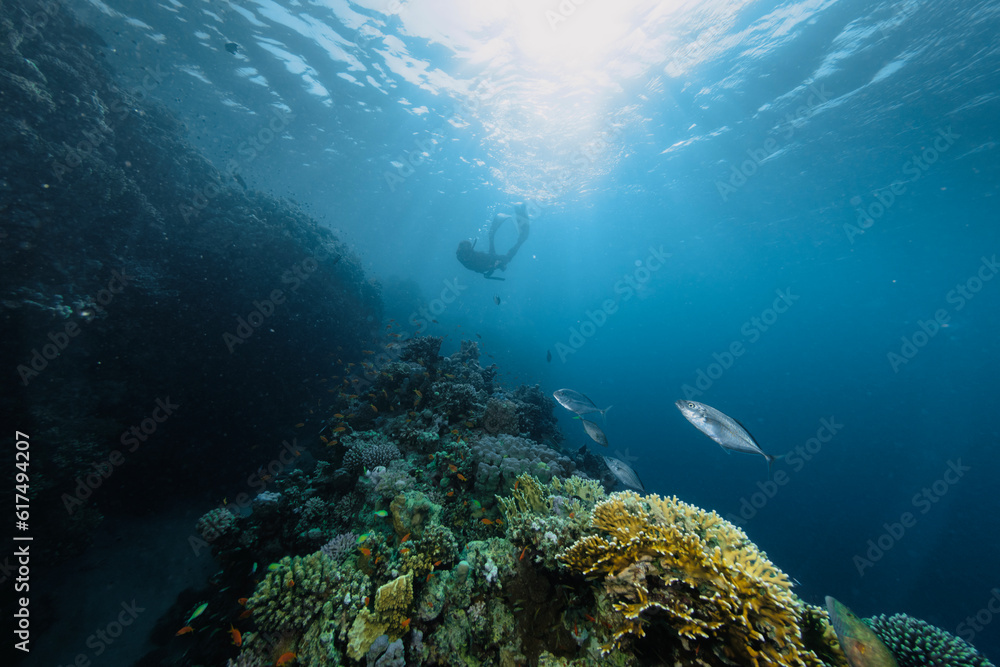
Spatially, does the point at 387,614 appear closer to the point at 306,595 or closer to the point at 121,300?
the point at 306,595

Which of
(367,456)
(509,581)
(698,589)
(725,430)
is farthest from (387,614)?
(725,430)

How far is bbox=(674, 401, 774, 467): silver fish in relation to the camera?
3959mm

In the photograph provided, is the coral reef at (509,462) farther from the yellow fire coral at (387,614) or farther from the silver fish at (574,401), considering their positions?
the yellow fire coral at (387,614)

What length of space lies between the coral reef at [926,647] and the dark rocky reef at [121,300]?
548 inches

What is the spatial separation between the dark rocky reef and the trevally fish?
43.7ft

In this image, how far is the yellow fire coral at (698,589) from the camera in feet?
6.21

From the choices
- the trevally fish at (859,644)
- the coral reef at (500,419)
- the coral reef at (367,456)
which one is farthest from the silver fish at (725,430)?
the coral reef at (367,456)

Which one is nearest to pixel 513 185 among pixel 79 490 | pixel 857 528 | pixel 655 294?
pixel 79 490

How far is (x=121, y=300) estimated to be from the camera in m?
9.22

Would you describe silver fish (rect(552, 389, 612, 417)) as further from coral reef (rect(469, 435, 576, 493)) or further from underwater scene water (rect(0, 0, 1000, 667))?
coral reef (rect(469, 435, 576, 493))

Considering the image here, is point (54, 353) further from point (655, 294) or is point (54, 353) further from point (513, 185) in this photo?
point (655, 294)

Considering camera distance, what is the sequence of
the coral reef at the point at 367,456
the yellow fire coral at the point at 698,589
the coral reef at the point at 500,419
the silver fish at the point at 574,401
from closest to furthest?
the yellow fire coral at the point at 698,589 → the coral reef at the point at 367,456 → the silver fish at the point at 574,401 → the coral reef at the point at 500,419

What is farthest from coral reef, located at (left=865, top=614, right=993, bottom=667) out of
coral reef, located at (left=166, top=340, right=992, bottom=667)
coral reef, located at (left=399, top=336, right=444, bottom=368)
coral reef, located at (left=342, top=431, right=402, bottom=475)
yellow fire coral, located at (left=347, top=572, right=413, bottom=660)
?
coral reef, located at (left=399, top=336, right=444, bottom=368)

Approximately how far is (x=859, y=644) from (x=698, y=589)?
3.20 feet
